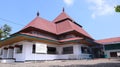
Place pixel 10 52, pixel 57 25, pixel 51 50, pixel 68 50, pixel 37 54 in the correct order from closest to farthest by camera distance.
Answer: pixel 37 54, pixel 10 52, pixel 51 50, pixel 68 50, pixel 57 25

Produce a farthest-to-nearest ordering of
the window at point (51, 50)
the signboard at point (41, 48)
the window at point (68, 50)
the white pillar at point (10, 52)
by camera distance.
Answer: the window at point (68, 50), the window at point (51, 50), the white pillar at point (10, 52), the signboard at point (41, 48)

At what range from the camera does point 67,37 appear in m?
20.8

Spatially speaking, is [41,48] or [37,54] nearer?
[37,54]

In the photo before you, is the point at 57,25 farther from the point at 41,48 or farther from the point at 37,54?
the point at 37,54

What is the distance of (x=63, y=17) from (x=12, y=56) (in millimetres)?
12171

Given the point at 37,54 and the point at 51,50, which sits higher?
the point at 51,50

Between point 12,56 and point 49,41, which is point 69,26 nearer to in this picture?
point 49,41

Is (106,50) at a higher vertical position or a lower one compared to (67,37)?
lower

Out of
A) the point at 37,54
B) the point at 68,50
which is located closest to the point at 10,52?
the point at 37,54

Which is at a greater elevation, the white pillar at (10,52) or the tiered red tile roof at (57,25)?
the tiered red tile roof at (57,25)

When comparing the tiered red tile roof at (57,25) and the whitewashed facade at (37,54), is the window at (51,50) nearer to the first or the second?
the whitewashed facade at (37,54)

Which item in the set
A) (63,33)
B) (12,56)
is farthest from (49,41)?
(12,56)

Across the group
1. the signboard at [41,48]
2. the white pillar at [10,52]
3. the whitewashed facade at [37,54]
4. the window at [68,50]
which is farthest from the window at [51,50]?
the white pillar at [10,52]

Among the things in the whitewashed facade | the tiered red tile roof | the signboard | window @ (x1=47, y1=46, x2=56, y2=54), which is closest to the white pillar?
the whitewashed facade
